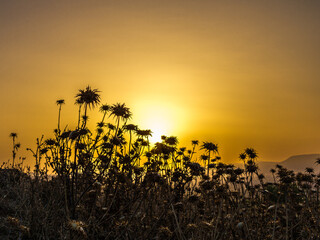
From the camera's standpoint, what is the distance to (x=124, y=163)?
6.54m

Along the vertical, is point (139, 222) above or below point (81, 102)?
below

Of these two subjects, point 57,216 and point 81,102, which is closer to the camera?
point 81,102

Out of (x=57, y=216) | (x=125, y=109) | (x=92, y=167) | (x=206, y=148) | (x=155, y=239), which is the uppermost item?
(x=125, y=109)

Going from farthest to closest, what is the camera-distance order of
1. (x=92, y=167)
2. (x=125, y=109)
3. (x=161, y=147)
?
(x=161, y=147) < (x=92, y=167) < (x=125, y=109)

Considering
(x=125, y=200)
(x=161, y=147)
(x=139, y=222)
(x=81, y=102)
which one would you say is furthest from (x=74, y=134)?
(x=161, y=147)

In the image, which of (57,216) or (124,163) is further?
(124,163)

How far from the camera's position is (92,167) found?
599cm

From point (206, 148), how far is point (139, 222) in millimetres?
2388

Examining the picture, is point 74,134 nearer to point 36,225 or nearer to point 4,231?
point 36,225

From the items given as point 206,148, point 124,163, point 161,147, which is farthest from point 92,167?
point 206,148

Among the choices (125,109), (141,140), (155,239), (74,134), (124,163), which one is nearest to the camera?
(74,134)

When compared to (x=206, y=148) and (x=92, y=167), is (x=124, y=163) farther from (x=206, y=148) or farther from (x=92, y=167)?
(x=206, y=148)

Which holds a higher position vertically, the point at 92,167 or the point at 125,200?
the point at 92,167

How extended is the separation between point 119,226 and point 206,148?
2.88 m
